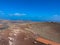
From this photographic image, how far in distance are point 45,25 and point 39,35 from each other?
390 millimetres

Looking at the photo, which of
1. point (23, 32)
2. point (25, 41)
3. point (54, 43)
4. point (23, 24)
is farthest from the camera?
point (23, 24)

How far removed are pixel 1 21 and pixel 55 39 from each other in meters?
1.61

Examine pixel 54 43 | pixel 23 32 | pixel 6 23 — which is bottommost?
pixel 54 43

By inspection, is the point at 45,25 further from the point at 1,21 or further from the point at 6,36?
the point at 1,21

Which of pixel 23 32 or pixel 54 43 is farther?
pixel 23 32

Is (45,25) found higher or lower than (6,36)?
higher

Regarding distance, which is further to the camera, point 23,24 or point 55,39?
point 23,24

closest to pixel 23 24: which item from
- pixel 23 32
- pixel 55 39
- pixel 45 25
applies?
pixel 23 32

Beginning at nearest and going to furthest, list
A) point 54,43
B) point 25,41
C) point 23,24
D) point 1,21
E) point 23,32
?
point 54,43
point 25,41
point 23,32
point 23,24
point 1,21

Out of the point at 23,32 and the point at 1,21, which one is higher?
the point at 1,21

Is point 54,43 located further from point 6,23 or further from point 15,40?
point 6,23

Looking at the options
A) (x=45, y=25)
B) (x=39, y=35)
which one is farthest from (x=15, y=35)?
(x=45, y=25)

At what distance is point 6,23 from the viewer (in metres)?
3.47

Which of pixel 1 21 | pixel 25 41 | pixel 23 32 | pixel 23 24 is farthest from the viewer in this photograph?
pixel 1 21
